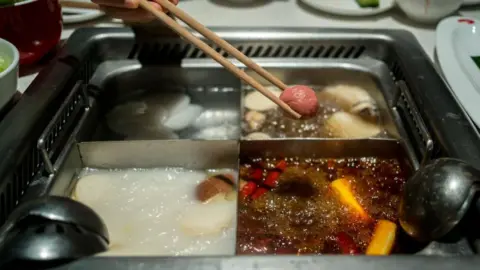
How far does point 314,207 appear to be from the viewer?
1.22 metres

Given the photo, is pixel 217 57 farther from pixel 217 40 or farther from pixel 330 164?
pixel 330 164

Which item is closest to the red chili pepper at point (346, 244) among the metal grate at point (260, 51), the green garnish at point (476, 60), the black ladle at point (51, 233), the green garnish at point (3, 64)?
the black ladle at point (51, 233)

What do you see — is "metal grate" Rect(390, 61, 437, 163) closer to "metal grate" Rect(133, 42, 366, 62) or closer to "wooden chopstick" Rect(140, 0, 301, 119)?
"metal grate" Rect(133, 42, 366, 62)

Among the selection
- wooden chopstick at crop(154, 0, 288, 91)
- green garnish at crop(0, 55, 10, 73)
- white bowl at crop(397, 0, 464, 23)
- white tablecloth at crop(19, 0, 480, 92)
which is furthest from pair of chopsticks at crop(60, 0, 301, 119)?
white bowl at crop(397, 0, 464, 23)

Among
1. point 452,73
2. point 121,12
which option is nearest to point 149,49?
point 121,12

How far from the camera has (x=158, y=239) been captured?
3.88ft

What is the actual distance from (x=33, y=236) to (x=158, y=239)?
40cm

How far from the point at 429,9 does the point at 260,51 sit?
758mm

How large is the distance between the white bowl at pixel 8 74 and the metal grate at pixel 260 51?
444mm

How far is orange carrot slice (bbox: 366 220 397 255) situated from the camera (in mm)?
1061

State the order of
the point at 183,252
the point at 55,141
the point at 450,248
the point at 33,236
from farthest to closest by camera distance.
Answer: the point at 55,141 < the point at 183,252 < the point at 450,248 < the point at 33,236

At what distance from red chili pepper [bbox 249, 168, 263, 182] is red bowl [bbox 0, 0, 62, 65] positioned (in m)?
0.80

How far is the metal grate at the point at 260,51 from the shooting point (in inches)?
64.5

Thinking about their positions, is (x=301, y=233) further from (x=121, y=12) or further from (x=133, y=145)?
(x=121, y=12)
